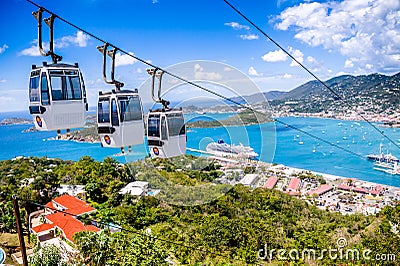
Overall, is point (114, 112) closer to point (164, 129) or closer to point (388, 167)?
point (164, 129)

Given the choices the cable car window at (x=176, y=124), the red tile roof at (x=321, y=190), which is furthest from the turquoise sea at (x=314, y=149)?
the cable car window at (x=176, y=124)

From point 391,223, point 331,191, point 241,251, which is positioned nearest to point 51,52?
point 241,251

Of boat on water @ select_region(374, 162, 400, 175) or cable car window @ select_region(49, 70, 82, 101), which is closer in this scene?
cable car window @ select_region(49, 70, 82, 101)

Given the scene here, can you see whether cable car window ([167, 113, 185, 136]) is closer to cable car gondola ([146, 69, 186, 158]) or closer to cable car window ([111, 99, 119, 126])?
cable car gondola ([146, 69, 186, 158])

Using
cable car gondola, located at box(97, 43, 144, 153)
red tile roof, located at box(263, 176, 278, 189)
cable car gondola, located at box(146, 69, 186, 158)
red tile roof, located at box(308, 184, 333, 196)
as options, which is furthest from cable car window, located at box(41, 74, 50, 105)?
red tile roof, located at box(308, 184, 333, 196)

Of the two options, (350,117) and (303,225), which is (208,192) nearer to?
(303,225)

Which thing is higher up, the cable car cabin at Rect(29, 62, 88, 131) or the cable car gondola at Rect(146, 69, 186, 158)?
the cable car cabin at Rect(29, 62, 88, 131)
